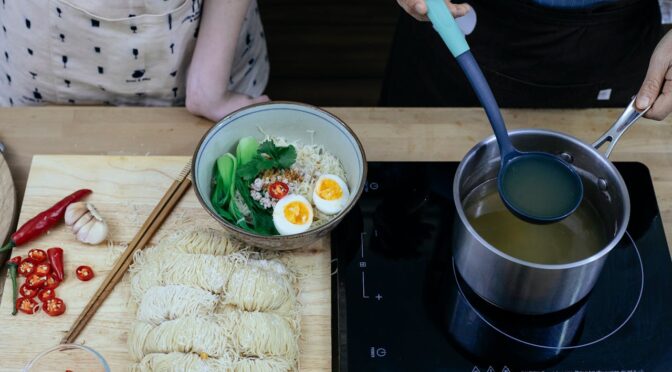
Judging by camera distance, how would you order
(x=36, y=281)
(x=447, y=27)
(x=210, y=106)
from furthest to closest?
(x=210, y=106) < (x=36, y=281) < (x=447, y=27)

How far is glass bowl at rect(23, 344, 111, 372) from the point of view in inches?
47.0

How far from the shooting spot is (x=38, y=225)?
54.1 inches

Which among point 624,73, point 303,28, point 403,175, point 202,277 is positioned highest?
point 624,73

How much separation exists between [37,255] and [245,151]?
45cm

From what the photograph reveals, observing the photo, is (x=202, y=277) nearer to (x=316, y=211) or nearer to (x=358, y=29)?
(x=316, y=211)

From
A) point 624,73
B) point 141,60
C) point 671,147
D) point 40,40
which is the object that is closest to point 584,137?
point 671,147

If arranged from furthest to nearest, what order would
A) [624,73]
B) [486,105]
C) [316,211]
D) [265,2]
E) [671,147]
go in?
[265,2], [624,73], [671,147], [316,211], [486,105]

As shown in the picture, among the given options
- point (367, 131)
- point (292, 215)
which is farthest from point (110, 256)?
point (367, 131)

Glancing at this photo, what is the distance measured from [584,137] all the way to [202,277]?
0.90 meters

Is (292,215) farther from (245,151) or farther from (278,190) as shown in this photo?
(245,151)

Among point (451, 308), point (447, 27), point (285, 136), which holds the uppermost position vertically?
point (447, 27)

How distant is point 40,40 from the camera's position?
5.19 feet

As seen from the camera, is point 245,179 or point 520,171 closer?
point 520,171

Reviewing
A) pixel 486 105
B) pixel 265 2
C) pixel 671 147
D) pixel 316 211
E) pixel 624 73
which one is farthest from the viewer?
pixel 265 2
